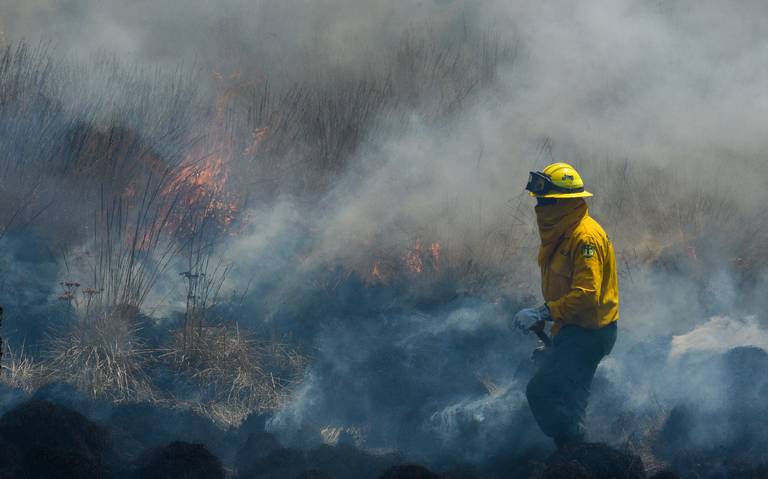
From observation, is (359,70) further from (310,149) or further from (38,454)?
(38,454)

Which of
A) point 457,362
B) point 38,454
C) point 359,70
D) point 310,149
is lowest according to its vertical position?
point 38,454

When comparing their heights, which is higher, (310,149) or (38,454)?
(310,149)

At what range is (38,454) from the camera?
18.1 ft

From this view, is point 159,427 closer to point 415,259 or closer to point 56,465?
point 56,465

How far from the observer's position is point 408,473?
18.0 feet

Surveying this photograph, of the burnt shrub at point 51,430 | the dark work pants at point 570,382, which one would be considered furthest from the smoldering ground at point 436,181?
the burnt shrub at point 51,430

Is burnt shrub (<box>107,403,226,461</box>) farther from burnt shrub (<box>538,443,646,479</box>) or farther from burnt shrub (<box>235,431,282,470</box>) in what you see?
burnt shrub (<box>538,443,646,479</box>)

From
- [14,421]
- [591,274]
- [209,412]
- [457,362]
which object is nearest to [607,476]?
[591,274]

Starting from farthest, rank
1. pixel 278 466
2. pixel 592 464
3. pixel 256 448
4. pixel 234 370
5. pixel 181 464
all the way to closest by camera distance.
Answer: pixel 234 370 → pixel 256 448 → pixel 278 466 → pixel 181 464 → pixel 592 464

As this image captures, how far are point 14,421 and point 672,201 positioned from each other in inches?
276

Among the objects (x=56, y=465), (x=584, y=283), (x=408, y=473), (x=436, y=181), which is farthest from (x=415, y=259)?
(x=56, y=465)

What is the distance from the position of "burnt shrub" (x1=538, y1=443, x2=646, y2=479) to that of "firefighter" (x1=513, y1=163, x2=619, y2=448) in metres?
0.15

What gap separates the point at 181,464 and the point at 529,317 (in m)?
2.44

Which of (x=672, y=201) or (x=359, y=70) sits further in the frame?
(x=359, y=70)
